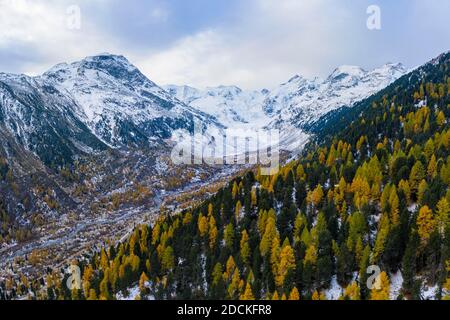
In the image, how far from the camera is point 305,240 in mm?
116062

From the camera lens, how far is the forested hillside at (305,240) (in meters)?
101

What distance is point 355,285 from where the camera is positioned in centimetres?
9256

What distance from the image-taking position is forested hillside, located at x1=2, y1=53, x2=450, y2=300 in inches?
3994

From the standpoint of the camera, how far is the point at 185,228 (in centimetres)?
15375

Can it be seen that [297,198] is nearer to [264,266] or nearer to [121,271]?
[264,266]

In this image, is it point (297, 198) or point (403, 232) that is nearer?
point (403, 232)

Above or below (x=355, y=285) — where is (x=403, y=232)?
above
